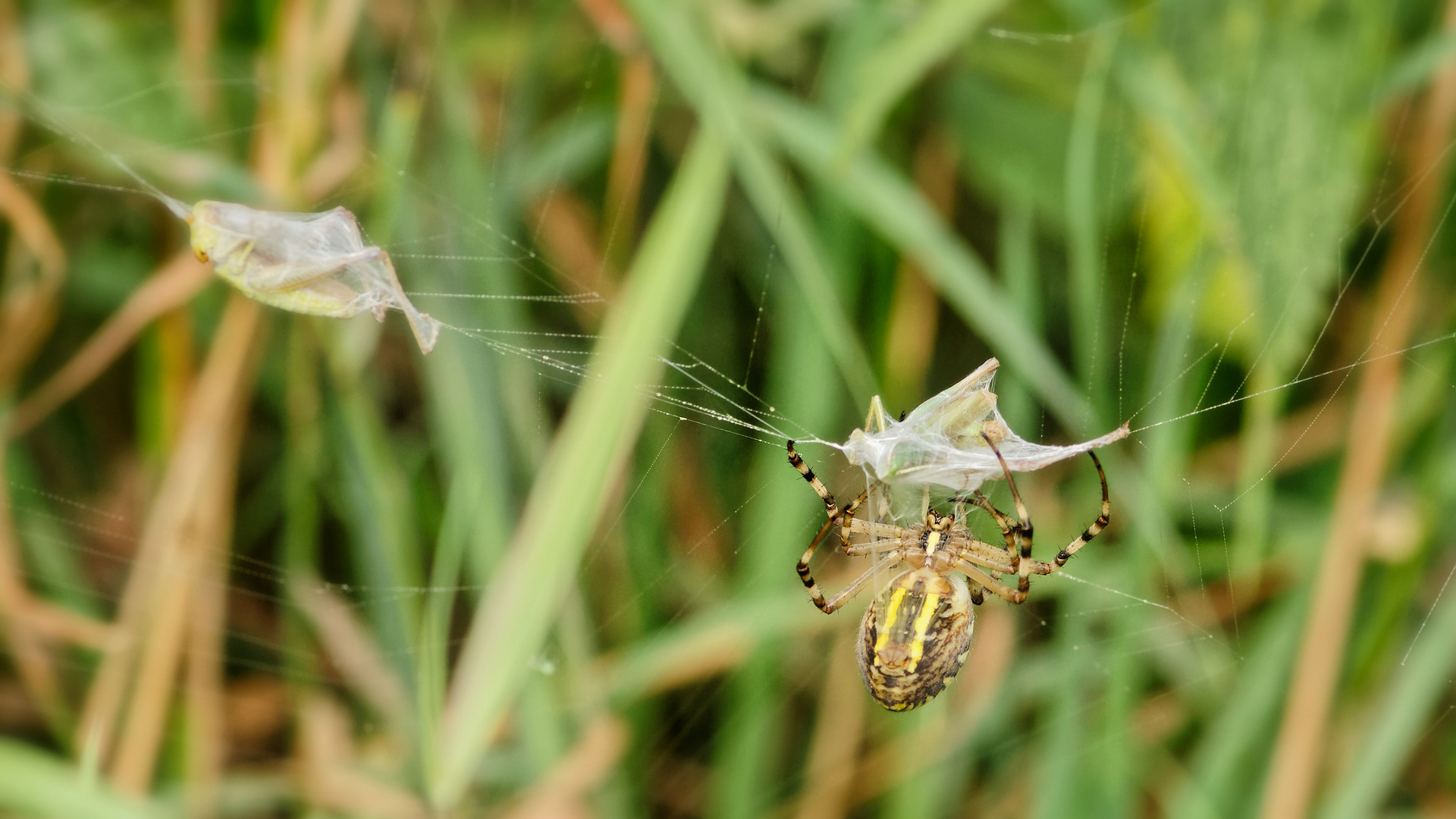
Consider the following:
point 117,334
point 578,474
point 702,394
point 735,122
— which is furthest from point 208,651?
point 735,122

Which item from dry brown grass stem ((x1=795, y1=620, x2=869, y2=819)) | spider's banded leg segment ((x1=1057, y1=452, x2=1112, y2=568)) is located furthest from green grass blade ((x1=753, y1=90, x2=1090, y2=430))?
dry brown grass stem ((x1=795, y1=620, x2=869, y2=819))

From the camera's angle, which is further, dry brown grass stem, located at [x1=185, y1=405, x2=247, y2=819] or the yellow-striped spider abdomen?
dry brown grass stem, located at [x1=185, y1=405, x2=247, y2=819]

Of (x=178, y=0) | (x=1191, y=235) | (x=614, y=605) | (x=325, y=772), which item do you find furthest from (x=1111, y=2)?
(x=325, y=772)

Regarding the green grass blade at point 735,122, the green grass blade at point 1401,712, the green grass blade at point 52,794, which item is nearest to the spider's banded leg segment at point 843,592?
the green grass blade at point 735,122

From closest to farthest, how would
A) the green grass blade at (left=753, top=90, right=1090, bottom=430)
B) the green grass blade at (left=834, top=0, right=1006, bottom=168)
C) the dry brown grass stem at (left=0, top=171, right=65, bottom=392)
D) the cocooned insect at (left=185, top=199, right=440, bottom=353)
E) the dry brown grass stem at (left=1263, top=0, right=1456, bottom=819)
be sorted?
the cocooned insect at (left=185, top=199, right=440, bottom=353), the green grass blade at (left=834, top=0, right=1006, bottom=168), the green grass blade at (left=753, top=90, right=1090, bottom=430), the dry brown grass stem at (left=1263, top=0, right=1456, bottom=819), the dry brown grass stem at (left=0, top=171, right=65, bottom=392)

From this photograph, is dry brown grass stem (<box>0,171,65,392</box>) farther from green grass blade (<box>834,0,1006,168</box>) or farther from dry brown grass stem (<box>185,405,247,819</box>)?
green grass blade (<box>834,0,1006,168</box>)

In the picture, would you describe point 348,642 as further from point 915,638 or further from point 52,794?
point 915,638
